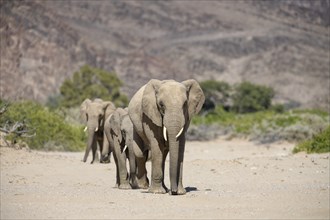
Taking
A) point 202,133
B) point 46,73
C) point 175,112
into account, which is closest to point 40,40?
point 46,73

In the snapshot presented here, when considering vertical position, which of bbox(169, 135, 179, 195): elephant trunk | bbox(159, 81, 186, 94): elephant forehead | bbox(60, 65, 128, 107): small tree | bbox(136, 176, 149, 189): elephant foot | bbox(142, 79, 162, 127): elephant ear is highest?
bbox(159, 81, 186, 94): elephant forehead

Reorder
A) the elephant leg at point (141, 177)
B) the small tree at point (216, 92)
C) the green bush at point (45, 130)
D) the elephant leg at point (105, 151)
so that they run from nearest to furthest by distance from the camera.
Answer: the elephant leg at point (141, 177)
the elephant leg at point (105, 151)
the green bush at point (45, 130)
the small tree at point (216, 92)

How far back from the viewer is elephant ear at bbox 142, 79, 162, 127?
43.2ft

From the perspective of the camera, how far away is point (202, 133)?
136ft

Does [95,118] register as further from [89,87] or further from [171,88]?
[89,87]

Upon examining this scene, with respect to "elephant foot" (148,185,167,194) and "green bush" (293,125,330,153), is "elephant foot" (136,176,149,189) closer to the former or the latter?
"elephant foot" (148,185,167,194)

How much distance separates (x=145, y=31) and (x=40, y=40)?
39268 mm

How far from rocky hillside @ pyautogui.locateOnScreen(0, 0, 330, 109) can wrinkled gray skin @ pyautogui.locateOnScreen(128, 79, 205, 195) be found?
61.3 meters

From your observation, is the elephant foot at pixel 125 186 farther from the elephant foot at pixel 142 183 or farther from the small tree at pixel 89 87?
the small tree at pixel 89 87

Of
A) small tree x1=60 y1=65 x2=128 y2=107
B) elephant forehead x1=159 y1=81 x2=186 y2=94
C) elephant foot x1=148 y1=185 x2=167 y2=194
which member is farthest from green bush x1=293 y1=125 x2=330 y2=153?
small tree x1=60 y1=65 x2=128 y2=107

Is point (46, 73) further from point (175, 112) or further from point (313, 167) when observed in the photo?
point (175, 112)

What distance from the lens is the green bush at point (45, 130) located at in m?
28.9

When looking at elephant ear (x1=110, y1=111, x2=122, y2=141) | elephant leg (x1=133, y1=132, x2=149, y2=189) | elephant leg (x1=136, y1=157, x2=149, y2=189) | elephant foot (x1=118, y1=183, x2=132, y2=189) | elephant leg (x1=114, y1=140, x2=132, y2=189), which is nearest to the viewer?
elephant leg (x1=133, y1=132, x2=149, y2=189)

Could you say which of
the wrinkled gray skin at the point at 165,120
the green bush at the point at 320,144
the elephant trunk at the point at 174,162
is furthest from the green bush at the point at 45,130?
the elephant trunk at the point at 174,162
